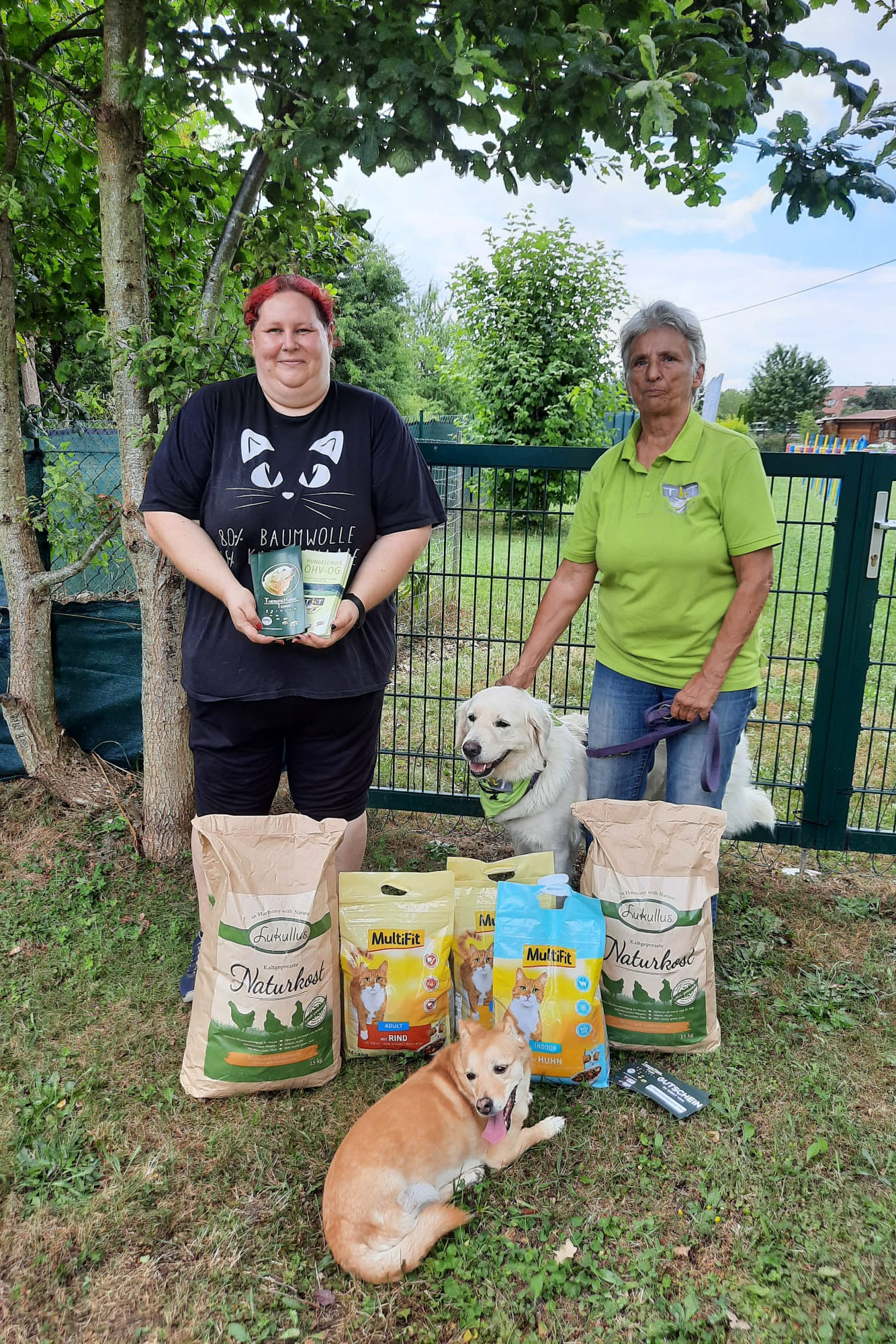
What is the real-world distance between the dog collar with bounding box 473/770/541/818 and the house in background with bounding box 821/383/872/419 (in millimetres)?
56812

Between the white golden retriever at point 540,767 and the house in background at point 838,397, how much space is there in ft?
185

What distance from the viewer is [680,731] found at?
2.74 metres

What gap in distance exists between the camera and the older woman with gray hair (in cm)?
249

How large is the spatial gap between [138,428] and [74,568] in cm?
88

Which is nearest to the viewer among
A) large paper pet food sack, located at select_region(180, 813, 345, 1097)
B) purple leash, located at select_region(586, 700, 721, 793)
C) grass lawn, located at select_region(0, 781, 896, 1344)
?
grass lawn, located at select_region(0, 781, 896, 1344)

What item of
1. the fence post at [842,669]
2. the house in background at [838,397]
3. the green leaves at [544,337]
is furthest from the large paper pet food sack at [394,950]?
the house in background at [838,397]

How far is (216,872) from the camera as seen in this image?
2.33m

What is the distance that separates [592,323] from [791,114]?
8.89 m

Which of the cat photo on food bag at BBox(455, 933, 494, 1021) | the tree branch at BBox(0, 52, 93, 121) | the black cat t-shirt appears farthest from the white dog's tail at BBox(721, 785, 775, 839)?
the tree branch at BBox(0, 52, 93, 121)

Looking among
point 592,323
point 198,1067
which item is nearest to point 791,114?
point 198,1067

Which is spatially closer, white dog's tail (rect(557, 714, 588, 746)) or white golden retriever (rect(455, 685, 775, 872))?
white golden retriever (rect(455, 685, 775, 872))

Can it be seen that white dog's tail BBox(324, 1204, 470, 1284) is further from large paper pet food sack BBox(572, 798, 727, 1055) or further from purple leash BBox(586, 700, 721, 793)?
purple leash BBox(586, 700, 721, 793)

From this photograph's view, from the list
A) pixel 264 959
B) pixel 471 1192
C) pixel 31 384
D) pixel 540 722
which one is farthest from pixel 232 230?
pixel 31 384

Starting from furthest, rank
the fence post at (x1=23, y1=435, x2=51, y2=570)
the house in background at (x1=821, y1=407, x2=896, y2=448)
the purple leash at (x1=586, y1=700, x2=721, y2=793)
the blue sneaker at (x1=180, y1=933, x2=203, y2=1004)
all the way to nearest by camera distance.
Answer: the house in background at (x1=821, y1=407, x2=896, y2=448) → the fence post at (x1=23, y1=435, x2=51, y2=570) → the blue sneaker at (x1=180, y1=933, x2=203, y2=1004) → the purple leash at (x1=586, y1=700, x2=721, y2=793)
